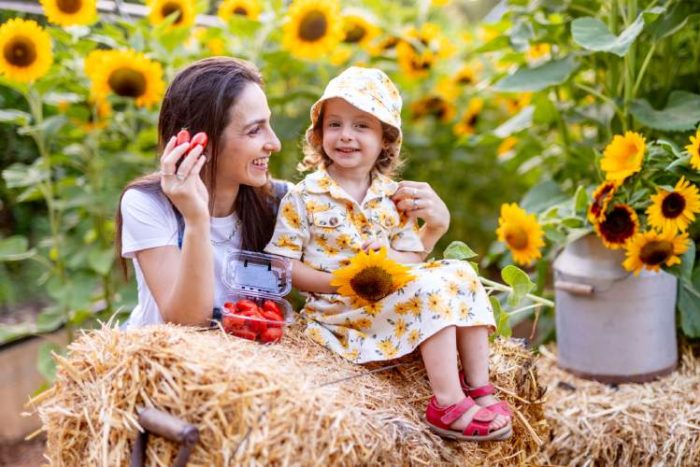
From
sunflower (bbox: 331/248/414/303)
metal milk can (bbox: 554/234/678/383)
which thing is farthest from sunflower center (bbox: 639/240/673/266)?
sunflower (bbox: 331/248/414/303)

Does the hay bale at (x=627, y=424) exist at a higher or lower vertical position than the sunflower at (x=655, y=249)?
lower

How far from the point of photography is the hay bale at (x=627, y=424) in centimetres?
226

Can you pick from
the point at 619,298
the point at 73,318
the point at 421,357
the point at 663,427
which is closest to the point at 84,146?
the point at 73,318

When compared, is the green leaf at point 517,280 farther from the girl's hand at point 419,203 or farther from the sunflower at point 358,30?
the sunflower at point 358,30

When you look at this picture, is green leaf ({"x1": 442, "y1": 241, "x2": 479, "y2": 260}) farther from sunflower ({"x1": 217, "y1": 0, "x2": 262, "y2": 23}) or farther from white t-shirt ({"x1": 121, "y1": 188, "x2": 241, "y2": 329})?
sunflower ({"x1": 217, "y1": 0, "x2": 262, "y2": 23})

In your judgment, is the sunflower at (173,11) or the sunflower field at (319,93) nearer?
the sunflower field at (319,93)

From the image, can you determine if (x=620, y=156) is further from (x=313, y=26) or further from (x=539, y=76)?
(x=313, y=26)

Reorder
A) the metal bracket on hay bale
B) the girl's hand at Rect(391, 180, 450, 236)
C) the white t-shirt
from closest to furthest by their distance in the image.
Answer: the metal bracket on hay bale < the white t-shirt < the girl's hand at Rect(391, 180, 450, 236)

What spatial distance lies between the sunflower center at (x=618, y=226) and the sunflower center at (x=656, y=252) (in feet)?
0.20

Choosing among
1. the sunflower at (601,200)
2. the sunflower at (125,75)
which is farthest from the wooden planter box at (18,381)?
the sunflower at (601,200)

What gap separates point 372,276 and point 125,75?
1.36 metres

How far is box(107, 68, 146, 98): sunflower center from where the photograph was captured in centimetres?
271

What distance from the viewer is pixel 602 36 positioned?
7.98 feet

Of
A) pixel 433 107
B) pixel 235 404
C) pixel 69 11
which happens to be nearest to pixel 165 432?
pixel 235 404
